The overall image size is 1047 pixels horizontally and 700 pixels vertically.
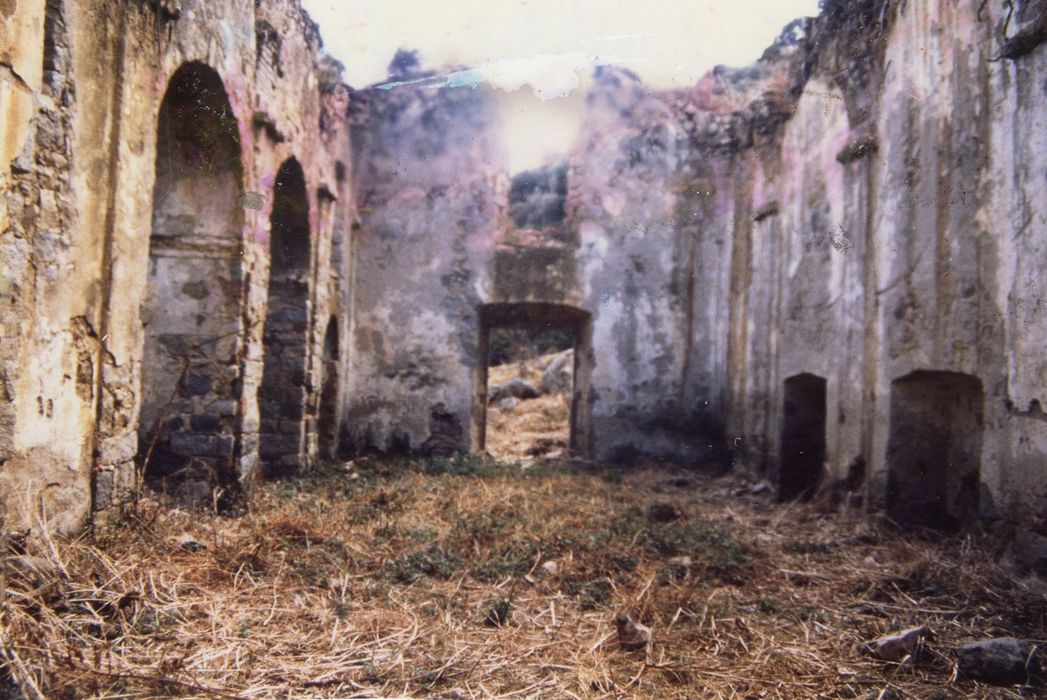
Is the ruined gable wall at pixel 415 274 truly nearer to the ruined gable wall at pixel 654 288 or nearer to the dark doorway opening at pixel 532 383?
the dark doorway opening at pixel 532 383

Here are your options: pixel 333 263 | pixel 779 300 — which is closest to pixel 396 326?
pixel 333 263

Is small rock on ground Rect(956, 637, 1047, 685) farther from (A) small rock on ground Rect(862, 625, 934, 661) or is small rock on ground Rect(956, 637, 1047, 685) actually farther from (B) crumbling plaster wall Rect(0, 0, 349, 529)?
(B) crumbling plaster wall Rect(0, 0, 349, 529)

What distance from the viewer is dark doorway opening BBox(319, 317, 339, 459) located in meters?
9.32

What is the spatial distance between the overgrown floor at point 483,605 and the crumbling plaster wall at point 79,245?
0.44 m

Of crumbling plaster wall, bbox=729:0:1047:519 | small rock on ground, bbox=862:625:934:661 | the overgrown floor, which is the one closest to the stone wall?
crumbling plaster wall, bbox=729:0:1047:519

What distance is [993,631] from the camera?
3658 mm

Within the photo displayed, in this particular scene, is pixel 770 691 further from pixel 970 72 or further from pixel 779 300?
pixel 779 300

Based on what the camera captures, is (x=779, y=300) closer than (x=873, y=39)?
No

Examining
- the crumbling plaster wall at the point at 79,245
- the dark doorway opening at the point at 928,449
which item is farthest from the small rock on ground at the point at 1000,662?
the crumbling plaster wall at the point at 79,245

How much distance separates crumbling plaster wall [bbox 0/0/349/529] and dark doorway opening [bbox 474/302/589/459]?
253 inches

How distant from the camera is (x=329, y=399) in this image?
939cm

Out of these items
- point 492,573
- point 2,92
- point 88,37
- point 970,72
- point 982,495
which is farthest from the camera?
point 970,72

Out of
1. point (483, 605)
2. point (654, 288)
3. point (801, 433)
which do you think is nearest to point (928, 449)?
point (801, 433)

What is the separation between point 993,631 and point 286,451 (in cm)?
672
